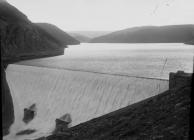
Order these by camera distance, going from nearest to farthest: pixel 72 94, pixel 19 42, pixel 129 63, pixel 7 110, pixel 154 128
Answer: pixel 154 128, pixel 72 94, pixel 7 110, pixel 129 63, pixel 19 42

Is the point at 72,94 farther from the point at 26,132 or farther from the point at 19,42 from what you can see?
the point at 19,42

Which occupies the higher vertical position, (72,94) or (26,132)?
(72,94)

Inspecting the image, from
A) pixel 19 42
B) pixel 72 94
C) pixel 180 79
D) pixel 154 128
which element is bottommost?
pixel 72 94

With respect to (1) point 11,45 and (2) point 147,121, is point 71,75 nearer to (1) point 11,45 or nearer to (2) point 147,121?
(2) point 147,121

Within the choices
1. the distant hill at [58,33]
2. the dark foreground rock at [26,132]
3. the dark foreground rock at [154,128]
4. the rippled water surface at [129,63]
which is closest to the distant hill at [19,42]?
the rippled water surface at [129,63]

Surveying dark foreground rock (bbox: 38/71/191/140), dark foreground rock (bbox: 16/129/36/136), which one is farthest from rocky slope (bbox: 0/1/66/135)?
dark foreground rock (bbox: 38/71/191/140)

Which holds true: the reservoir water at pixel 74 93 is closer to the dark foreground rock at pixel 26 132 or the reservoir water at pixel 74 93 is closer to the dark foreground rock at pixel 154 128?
the dark foreground rock at pixel 26 132

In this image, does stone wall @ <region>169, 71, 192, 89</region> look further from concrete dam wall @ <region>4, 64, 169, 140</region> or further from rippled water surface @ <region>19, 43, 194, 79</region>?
rippled water surface @ <region>19, 43, 194, 79</region>

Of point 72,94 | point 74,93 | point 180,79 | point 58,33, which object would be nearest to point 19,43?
point 72,94

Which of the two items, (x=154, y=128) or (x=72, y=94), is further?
(x=72, y=94)

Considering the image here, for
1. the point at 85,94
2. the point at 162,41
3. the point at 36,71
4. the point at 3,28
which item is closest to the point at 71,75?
the point at 85,94
